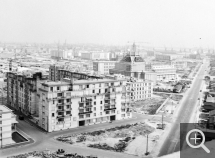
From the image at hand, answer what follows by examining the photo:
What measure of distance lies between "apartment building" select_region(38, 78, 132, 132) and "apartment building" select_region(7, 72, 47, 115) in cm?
245

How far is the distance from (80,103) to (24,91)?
819 cm

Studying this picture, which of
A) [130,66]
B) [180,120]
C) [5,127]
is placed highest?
[130,66]

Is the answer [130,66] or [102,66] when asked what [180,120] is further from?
[102,66]

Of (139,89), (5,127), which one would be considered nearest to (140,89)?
(139,89)

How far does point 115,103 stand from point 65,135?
24.0 feet

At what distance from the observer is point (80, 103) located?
2748 centimetres

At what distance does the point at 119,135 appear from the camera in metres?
25.1

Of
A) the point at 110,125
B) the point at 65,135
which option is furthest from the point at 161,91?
the point at 65,135

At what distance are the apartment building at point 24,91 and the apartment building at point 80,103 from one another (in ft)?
8.04

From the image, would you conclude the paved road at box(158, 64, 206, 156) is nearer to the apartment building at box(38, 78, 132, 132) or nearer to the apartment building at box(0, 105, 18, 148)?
the apartment building at box(38, 78, 132, 132)

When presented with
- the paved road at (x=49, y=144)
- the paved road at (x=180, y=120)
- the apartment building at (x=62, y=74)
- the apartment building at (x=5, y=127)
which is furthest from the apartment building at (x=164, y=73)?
the apartment building at (x=5, y=127)

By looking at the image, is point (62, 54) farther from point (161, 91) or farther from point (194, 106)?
point (194, 106)

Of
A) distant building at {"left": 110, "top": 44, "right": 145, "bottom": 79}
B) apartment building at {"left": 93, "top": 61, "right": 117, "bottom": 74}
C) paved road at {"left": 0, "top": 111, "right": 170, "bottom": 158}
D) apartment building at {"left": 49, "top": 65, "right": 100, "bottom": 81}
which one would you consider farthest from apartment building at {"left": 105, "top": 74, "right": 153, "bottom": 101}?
apartment building at {"left": 93, "top": 61, "right": 117, "bottom": 74}

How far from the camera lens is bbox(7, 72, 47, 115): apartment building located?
99.9 ft
